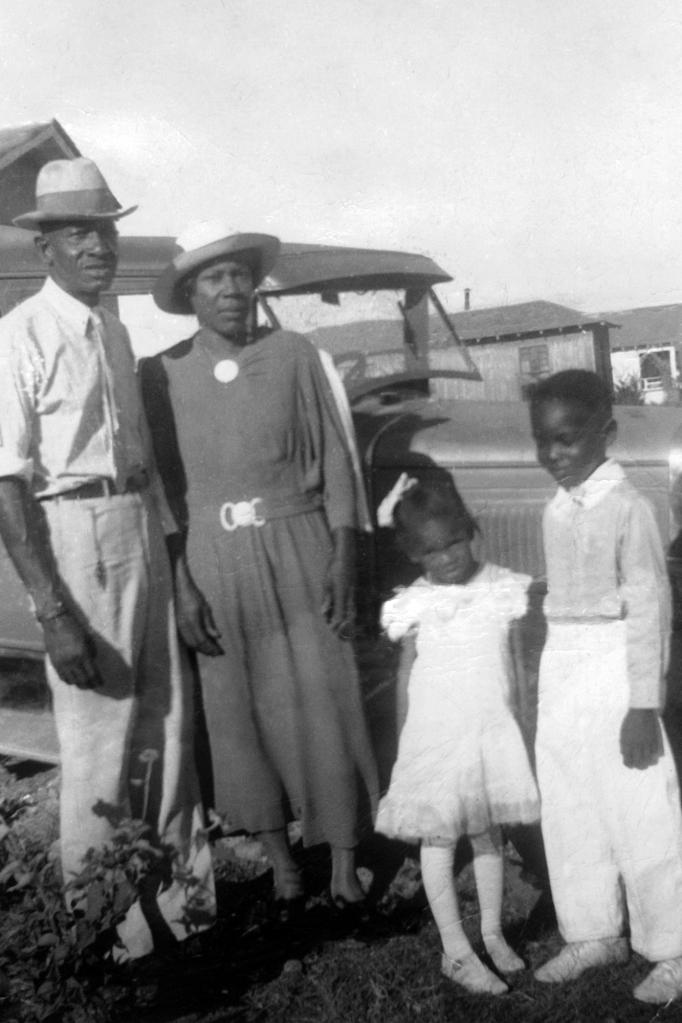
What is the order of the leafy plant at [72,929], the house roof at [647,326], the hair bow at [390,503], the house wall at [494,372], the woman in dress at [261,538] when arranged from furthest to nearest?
1. the house wall at [494,372]
2. the house roof at [647,326]
3. the hair bow at [390,503]
4. the woman in dress at [261,538]
5. the leafy plant at [72,929]

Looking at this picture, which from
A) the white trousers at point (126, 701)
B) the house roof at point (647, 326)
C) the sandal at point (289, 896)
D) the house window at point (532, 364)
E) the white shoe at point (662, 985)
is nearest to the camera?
the white shoe at point (662, 985)

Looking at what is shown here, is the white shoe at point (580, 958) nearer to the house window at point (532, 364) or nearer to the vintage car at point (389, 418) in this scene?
the vintage car at point (389, 418)

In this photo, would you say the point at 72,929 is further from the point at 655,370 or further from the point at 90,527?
the point at 655,370

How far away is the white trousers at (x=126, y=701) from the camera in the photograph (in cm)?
232

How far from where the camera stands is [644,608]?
2260 millimetres

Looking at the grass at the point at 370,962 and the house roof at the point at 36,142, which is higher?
the house roof at the point at 36,142

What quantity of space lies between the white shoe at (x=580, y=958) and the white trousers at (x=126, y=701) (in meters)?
0.82

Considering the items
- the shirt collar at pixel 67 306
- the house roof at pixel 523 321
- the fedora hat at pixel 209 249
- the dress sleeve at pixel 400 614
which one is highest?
the fedora hat at pixel 209 249

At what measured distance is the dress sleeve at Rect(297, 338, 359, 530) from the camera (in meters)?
2.46

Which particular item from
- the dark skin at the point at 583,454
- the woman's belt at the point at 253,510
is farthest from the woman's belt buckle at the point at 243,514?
the dark skin at the point at 583,454

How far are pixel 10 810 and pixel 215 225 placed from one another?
4.58 feet

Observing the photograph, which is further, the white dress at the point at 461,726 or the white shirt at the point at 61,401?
the white dress at the point at 461,726

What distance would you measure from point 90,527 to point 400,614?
0.75m

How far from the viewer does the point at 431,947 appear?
2.42m
